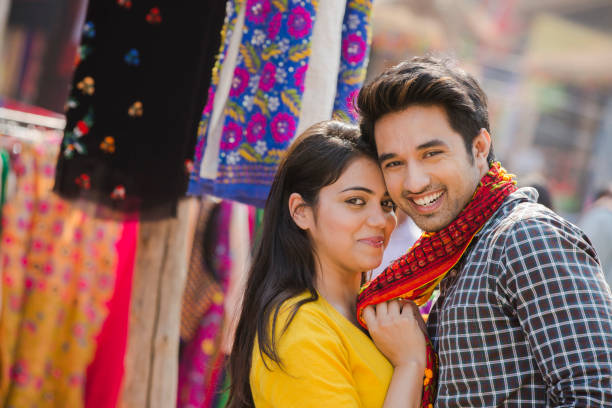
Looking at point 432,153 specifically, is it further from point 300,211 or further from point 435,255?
point 300,211

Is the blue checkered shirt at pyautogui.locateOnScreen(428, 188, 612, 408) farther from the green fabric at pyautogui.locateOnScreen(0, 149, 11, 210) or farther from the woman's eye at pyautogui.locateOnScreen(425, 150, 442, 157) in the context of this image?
the green fabric at pyautogui.locateOnScreen(0, 149, 11, 210)

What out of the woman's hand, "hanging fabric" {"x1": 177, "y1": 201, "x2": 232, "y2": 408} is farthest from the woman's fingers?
"hanging fabric" {"x1": 177, "y1": 201, "x2": 232, "y2": 408}

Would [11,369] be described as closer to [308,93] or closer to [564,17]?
[308,93]

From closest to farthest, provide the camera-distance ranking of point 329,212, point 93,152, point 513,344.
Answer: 1. point 513,344
2. point 329,212
3. point 93,152

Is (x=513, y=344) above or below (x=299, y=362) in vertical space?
above

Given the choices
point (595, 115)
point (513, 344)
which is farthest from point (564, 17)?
point (513, 344)

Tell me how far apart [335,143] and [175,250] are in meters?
0.96

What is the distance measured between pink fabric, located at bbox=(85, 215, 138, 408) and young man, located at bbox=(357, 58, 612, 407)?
2.18 m

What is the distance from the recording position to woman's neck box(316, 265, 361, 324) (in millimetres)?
2258

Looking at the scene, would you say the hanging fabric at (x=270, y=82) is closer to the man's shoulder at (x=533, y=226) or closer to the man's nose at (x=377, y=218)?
the man's nose at (x=377, y=218)

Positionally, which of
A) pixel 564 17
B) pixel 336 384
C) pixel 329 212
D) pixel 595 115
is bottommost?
pixel 336 384

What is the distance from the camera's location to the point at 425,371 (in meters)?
1.88

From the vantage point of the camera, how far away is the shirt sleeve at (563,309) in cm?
143

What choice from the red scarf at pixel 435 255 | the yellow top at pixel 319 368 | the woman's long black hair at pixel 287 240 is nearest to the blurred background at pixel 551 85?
the woman's long black hair at pixel 287 240
